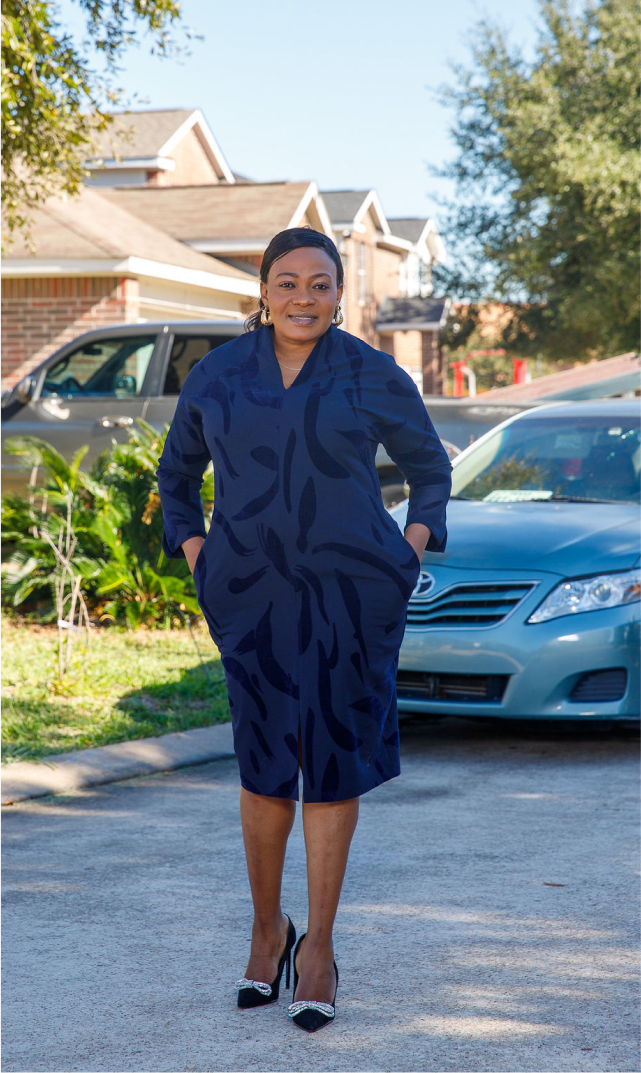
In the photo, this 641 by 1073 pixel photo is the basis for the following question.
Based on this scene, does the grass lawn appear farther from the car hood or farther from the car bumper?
the car hood

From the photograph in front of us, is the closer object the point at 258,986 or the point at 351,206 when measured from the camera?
the point at 258,986

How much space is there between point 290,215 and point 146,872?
2220 cm

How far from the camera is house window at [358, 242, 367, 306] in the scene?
37.2 m

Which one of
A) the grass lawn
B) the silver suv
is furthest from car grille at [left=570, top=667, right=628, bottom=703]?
the silver suv

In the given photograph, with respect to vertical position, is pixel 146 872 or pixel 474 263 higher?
pixel 474 263

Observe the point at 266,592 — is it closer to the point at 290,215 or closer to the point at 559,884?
the point at 559,884

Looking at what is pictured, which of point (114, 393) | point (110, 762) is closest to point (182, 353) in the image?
point (114, 393)

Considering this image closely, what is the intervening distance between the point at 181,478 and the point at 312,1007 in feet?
4.44

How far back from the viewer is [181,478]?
3270mm

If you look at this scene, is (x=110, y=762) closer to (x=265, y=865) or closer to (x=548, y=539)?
(x=548, y=539)

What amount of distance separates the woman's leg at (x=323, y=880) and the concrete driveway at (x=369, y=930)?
0.44 feet

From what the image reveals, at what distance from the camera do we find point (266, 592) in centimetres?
296

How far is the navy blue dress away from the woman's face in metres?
0.05

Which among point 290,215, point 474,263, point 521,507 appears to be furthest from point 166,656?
point 474,263
